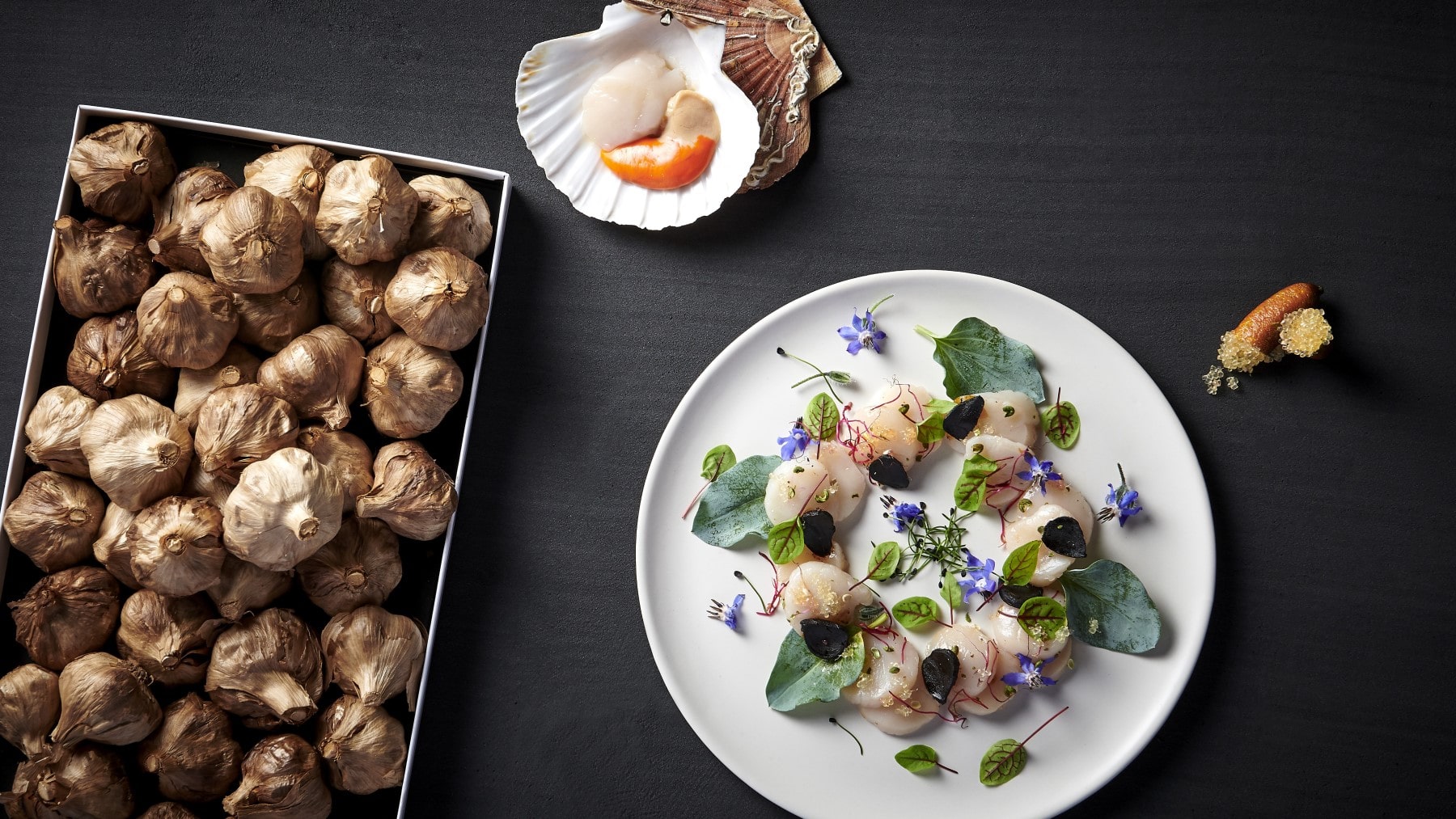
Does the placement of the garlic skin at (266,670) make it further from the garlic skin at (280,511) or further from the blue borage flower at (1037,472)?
the blue borage flower at (1037,472)

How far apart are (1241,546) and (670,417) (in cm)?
105

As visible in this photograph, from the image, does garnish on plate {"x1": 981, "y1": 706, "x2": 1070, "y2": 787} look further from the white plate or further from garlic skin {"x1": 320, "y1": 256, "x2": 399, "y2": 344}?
garlic skin {"x1": 320, "y1": 256, "x2": 399, "y2": 344}

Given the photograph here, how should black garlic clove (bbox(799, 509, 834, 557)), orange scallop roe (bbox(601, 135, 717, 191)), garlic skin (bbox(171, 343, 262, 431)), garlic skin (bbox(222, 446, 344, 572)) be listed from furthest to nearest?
orange scallop roe (bbox(601, 135, 717, 191)), black garlic clove (bbox(799, 509, 834, 557)), garlic skin (bbox(171, 343, 262, 431)), garlic skin (bbox(222, 446, 344, 572))

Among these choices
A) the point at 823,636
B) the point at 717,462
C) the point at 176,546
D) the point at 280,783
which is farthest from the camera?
the point at 717,462

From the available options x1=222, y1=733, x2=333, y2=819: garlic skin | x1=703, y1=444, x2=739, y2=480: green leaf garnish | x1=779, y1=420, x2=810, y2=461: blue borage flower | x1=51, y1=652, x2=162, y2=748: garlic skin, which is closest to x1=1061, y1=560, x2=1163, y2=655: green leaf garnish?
x1=779, y1=420, x2=810, y2=461: blue borage flower

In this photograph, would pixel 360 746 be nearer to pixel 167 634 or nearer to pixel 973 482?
pixel 167 634

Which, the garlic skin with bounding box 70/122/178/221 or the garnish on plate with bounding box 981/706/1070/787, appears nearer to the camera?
the garlic skin with bounding box 70/122/178/221

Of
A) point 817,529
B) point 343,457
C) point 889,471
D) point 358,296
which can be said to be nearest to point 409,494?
point 343,457

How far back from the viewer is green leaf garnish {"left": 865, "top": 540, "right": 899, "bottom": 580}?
145 cm

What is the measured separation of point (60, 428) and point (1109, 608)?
5.50 ft

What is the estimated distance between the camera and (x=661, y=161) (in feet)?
4.95

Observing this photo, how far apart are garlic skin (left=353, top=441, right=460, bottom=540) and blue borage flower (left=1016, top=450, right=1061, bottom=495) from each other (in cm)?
94

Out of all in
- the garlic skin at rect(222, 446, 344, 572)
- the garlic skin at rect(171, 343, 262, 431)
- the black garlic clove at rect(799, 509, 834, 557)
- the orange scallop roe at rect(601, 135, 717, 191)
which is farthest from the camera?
the orange scallop roe at rect(601, 135, 717, 191)

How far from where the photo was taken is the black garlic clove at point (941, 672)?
4.50 feet
